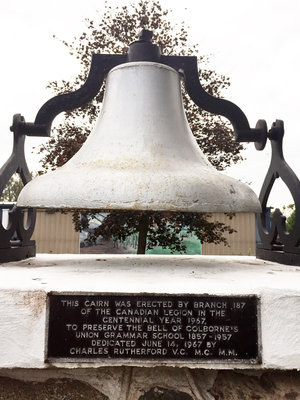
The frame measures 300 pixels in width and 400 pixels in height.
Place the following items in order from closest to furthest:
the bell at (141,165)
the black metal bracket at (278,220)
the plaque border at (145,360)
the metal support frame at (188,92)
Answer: the plaque border at (145,360) < the bell at (141,165) < the black metal bracket at (278,220) < the metal support frame at (188,92)

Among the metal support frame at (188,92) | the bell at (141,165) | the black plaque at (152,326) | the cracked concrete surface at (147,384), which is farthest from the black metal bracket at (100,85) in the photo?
the cracked concrete surface at (147,384)

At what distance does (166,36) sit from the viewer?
6910 millimetres

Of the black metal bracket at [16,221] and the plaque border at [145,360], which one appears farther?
the black metal bracket at [16,221]

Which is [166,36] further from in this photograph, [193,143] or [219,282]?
[219,282]

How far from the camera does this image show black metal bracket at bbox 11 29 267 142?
99.8 inches

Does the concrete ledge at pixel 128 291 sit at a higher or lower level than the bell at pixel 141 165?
lower

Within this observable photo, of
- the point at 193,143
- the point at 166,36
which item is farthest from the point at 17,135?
the point at 166,36

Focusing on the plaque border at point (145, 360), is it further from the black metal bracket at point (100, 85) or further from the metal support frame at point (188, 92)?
the black metal bracket at point (100, 85)

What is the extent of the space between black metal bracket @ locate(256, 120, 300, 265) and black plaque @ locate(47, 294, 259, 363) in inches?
35.7

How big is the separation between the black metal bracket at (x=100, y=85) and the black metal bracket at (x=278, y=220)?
4.4 inches

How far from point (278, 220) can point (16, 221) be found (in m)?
1.71

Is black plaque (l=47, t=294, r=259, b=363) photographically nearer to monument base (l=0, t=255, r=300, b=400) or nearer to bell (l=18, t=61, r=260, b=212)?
monument base (l=0, t=255, r=300, b=400)

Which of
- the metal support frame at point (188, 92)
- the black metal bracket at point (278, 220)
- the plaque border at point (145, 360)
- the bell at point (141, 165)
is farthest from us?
the metal support frame at point (188, 92)

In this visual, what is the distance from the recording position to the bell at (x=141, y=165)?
6.06 feet
